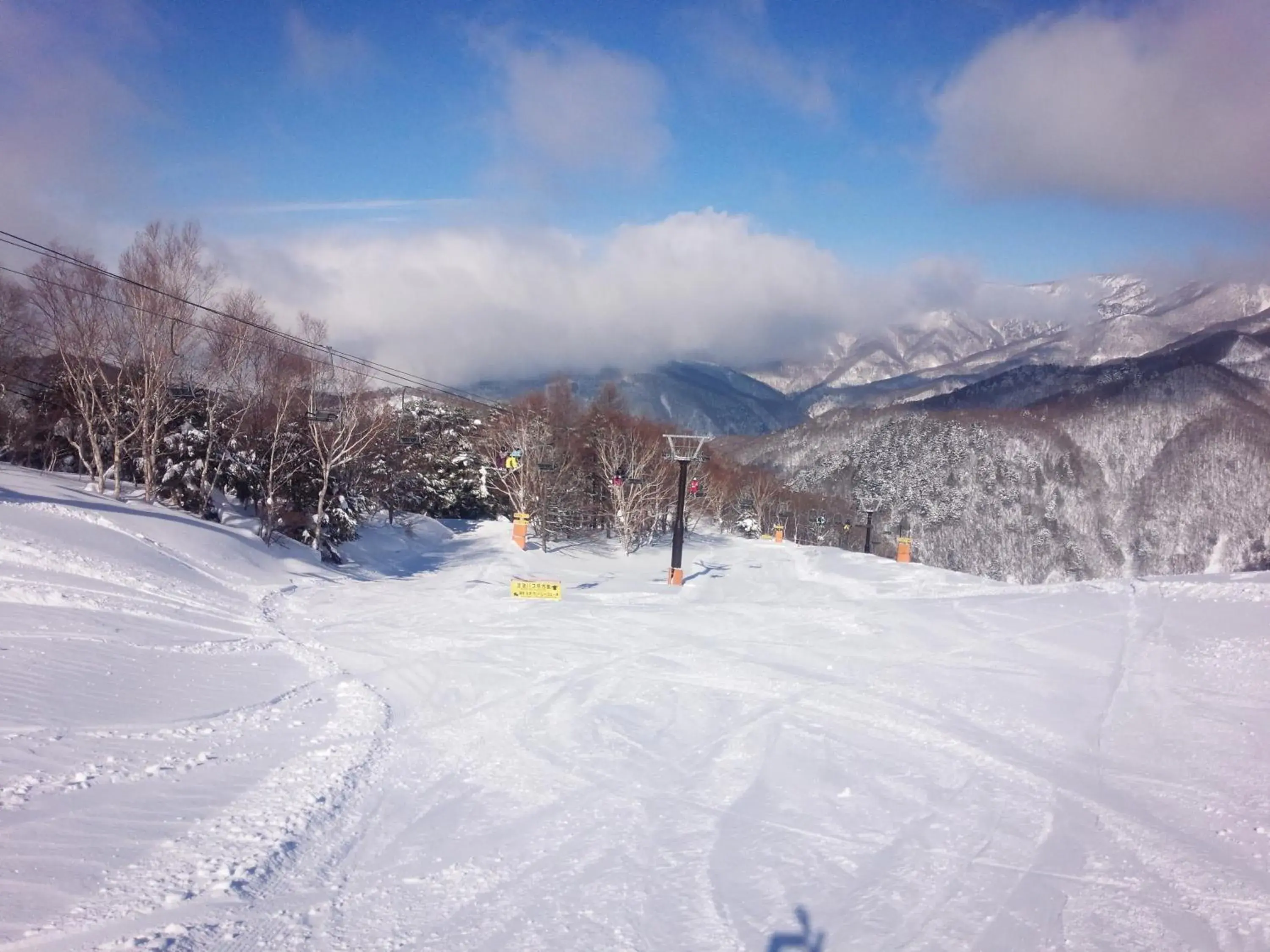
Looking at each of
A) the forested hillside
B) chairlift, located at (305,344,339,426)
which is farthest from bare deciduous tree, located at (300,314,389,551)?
the forested hillside

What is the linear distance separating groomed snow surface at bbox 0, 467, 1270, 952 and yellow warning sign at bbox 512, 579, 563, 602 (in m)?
4.27

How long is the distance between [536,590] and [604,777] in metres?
14.8

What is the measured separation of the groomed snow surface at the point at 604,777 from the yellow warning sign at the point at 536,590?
168 inches

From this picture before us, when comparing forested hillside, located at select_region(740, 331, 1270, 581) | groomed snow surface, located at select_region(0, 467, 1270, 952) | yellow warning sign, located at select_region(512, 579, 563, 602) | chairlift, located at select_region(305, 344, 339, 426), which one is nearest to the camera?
groomed snow surface, located at select_region(0, 467, 1270, 952)

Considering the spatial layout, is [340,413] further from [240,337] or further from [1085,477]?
[1085,477]

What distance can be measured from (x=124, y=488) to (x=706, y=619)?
22824mm

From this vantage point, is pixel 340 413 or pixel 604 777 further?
pixel 340 413

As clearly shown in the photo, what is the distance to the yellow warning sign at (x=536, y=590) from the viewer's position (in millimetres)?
23000

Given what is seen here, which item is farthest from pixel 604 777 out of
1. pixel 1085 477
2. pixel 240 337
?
pixel 1085 477

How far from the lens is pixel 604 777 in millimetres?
8688

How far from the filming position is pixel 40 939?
14.6ft

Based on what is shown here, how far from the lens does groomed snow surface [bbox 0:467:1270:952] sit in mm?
5477

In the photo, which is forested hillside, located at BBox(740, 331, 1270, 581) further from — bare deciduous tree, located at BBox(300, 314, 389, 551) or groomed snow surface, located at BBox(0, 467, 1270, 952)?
groomed snow surface, located at BBox(0, 467, 1270, 952)

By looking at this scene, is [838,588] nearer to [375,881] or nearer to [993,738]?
[993,738]
